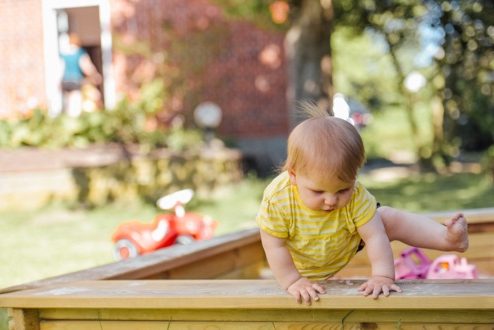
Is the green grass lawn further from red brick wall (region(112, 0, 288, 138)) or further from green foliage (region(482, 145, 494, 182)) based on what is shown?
red brick wall (region(112, 0, 288, 138))

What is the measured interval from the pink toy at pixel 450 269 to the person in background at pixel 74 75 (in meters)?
10.3

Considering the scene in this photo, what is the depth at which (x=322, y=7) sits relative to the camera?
9773 mm

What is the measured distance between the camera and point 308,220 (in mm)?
2422

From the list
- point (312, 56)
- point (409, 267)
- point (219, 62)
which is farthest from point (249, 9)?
point (409, 267)

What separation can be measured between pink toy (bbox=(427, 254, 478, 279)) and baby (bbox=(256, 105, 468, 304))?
84cm

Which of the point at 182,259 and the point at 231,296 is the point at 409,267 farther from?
the point at 231,296

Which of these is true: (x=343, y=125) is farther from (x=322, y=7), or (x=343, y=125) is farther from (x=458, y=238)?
(x=322, y=7)

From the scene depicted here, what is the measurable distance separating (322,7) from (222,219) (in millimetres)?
3258

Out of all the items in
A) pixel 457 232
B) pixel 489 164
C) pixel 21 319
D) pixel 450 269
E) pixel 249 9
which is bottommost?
pixel 489 164

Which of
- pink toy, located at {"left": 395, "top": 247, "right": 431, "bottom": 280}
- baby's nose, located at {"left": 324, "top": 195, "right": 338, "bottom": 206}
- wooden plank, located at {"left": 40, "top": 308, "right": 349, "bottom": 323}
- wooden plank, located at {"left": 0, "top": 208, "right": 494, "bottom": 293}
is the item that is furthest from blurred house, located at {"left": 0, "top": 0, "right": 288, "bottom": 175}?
A: baby's nose, located at {"left": 324, "top": 195, "right": 338, "bottom": 206}

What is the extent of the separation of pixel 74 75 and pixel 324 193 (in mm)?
11798

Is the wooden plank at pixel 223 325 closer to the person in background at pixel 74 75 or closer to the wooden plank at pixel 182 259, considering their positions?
the wooden plank at pixel 182 259

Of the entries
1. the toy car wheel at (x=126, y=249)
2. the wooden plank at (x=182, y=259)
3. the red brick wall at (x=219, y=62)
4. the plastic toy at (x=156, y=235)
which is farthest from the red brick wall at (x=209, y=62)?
the wooden plank at (x=182, y=259)

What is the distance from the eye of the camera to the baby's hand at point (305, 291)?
213cm
